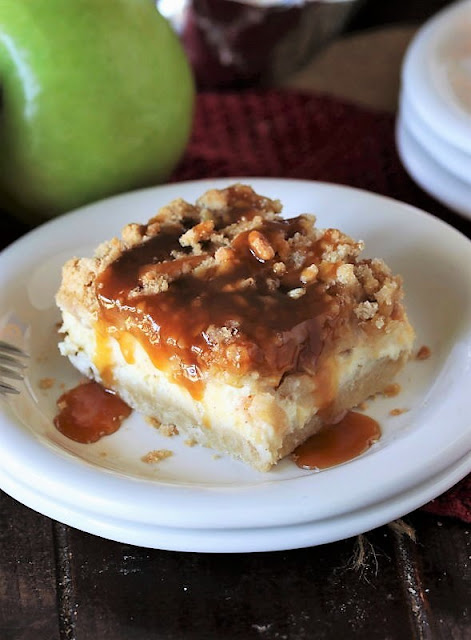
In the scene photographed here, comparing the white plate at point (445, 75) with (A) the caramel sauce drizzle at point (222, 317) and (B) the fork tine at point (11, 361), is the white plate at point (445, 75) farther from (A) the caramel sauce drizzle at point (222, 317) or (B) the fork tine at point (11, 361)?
(B) the fork tine at point (11, 361)

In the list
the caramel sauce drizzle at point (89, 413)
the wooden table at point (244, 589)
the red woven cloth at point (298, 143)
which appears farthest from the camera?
the red woven cloth at point (298, 143)

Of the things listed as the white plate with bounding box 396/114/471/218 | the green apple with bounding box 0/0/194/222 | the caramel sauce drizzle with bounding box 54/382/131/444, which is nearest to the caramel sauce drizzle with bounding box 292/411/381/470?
the caramel sauce drizzle with bounding box 54/382/131/444

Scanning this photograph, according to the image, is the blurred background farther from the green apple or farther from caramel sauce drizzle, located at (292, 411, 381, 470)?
caramel sauce drizzle, located at (292, 411, 381, 470)

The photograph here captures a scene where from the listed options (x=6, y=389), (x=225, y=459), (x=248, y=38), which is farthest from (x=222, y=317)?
(x=248, y=38)

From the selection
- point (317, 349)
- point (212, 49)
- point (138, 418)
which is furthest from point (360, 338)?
point (212, 49)

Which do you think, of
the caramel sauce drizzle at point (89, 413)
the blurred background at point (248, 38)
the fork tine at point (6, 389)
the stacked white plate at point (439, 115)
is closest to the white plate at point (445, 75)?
the stacked white plate at point (439, 115)
